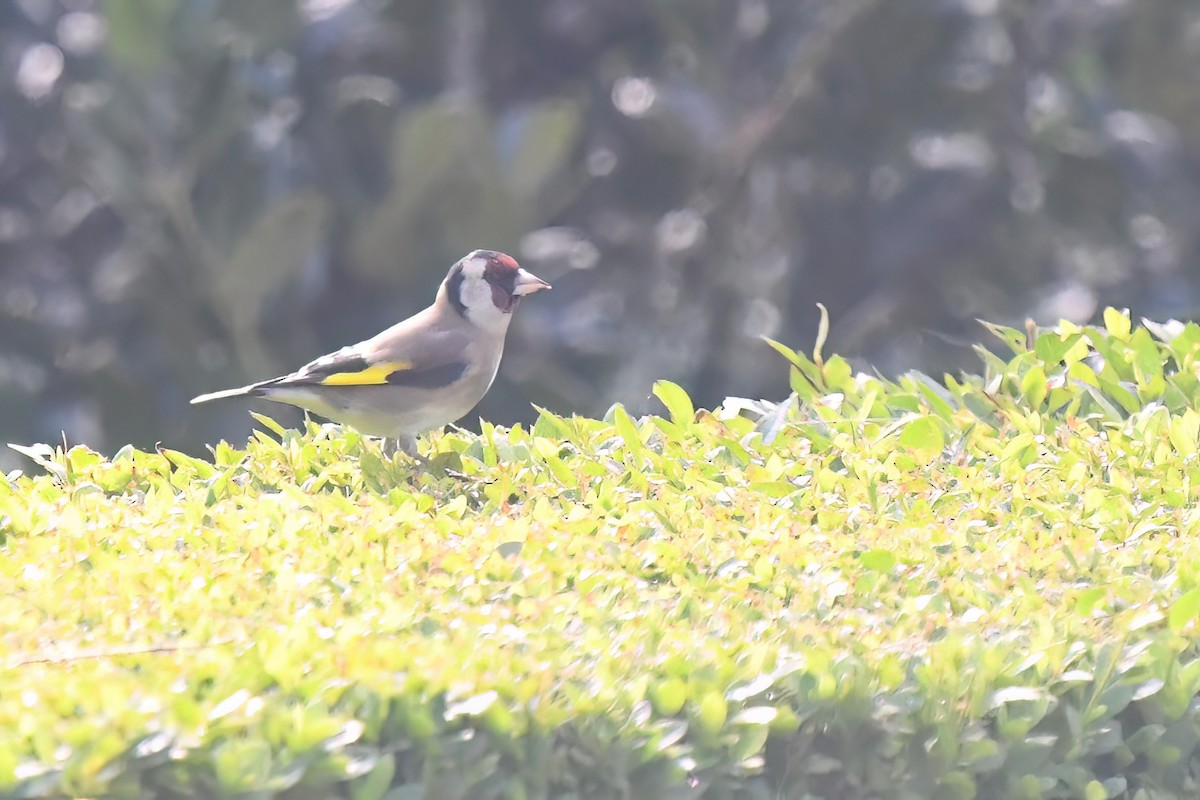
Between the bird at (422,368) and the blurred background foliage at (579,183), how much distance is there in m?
1.88

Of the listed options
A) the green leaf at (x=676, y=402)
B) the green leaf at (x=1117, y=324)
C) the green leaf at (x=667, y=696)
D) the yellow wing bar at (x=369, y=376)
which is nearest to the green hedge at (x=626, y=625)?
the green leaf at (x=667, y=696)

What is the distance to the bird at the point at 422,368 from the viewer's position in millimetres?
5988

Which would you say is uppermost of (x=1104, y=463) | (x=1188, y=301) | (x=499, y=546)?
(x=499, y=546)

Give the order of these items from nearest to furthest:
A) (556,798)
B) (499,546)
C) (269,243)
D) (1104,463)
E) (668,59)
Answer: (556,798) < (499,546) < (1104,463) < (269,243) < (668,59)

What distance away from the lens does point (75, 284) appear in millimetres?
8945

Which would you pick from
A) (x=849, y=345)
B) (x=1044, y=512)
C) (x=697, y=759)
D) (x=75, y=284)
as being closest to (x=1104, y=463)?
(x=1044, y=512)

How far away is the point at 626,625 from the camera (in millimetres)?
3754

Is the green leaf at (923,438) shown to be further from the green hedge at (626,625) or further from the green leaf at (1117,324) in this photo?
the green leaf at (1117,324)

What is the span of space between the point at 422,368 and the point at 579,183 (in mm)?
3076

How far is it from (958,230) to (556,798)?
246 inches

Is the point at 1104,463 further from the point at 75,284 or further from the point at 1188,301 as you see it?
the point at 75,284

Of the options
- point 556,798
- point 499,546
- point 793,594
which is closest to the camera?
point 556,798

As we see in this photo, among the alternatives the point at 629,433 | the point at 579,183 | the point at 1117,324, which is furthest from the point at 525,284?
the point at 579,183

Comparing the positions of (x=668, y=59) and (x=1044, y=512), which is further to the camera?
(x=668, y=59)
